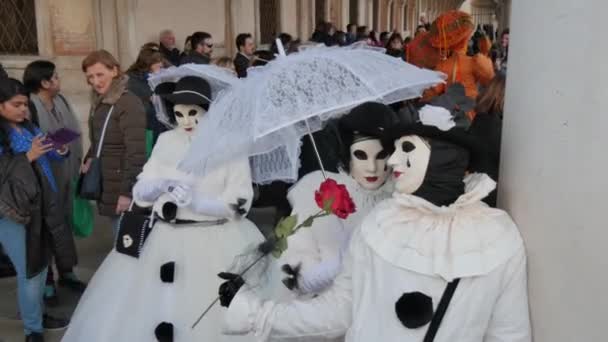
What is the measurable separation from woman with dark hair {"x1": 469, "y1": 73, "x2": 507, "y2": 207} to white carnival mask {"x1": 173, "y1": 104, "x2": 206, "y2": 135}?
1.19m

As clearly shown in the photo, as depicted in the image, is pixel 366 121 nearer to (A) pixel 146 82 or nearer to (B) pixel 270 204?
(B) pixel 270 204

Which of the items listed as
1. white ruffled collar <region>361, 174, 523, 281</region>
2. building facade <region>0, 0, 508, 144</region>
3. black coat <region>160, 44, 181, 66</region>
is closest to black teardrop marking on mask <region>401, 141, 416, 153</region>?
white ruffled collar <region>361, 174, 523, 281</region>

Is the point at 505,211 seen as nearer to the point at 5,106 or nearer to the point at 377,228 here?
the point at 377,228

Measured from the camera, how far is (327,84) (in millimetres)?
2092

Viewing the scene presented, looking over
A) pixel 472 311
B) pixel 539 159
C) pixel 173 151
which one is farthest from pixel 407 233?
pixel 173 151

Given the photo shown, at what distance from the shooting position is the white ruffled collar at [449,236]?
1.43 m

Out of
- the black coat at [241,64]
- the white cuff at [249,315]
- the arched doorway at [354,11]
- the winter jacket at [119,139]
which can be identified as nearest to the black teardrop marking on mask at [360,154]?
the white cuff at [249,315]

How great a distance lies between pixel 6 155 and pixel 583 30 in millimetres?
2781

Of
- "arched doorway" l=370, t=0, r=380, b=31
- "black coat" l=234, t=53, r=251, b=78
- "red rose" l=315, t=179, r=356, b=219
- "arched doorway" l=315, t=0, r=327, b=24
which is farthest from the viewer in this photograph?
"arched doorway" l=370, t=0, r=380, b=31

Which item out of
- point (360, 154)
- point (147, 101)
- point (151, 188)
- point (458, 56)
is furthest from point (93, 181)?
point (458, 56)

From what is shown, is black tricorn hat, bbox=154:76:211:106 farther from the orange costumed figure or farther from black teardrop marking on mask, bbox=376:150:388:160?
the orange costumed figure

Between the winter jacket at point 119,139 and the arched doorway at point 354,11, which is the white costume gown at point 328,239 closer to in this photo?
the winter jacket at point 119,139

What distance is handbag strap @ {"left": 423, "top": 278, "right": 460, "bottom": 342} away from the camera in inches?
56.7

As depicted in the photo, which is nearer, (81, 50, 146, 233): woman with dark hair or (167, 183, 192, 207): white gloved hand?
(167, 183, 192, 207): white gloved hand
